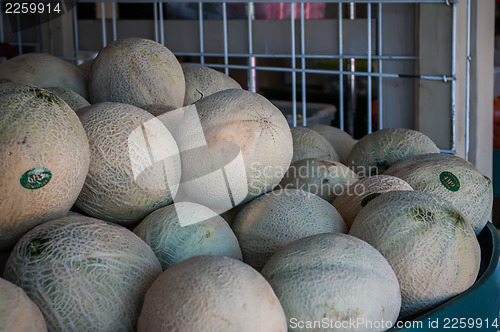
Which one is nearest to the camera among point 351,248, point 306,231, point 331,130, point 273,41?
point 351,248

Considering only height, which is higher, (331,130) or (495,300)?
(331,130)

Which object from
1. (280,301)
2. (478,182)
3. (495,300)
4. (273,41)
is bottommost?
(495,300)

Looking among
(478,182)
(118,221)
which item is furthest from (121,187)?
(478,182)

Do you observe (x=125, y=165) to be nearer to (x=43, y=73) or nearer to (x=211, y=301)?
(x=211, y=301)

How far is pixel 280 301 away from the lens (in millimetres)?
1177

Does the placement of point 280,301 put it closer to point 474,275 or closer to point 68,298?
point 68,298

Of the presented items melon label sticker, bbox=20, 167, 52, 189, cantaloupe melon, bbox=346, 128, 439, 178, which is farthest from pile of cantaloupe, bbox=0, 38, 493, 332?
cantaloupe melon, bbox=346, 128, 439, 178

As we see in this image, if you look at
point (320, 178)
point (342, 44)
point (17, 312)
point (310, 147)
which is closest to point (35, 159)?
point (17, 312)

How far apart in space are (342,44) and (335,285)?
1.83 metres

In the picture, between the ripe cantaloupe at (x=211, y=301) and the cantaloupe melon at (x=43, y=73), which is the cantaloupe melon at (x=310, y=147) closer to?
the cantaloupe melon at (x=43, y=73)

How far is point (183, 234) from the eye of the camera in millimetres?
1393

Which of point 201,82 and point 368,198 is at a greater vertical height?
point 201,82

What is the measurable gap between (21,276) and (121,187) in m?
0.35

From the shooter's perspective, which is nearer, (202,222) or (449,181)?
(202,222)
